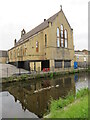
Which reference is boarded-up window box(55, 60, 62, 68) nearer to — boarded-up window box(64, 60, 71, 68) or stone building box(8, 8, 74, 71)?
stone building box(8, 8, 74, 71)

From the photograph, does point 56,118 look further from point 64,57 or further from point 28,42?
point 64,57

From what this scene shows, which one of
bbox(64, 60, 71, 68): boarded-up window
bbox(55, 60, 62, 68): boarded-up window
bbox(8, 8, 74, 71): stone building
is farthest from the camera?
bbox(64, 60, 71, 68): boarded-up window

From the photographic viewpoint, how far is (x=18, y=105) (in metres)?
8.77

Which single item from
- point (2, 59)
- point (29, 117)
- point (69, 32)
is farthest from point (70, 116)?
point (2, 59)

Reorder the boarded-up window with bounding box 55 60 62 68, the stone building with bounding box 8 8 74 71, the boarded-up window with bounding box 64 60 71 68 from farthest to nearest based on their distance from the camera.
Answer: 1. the boarded-up window with bounding box 64 60 71 68
2. the boarded-up window with bounding box 55 60 62 68
3. the stone building with bounding box 8 8 74 71

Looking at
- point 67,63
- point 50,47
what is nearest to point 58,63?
point 67,63

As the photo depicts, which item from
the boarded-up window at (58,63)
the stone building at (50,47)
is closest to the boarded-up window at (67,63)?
the stone building at (50,47)

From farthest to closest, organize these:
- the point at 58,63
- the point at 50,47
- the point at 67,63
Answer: the point at 67,63, the point at 58,63, the point at 50,47

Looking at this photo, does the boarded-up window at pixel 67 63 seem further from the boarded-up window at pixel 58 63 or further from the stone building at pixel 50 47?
the boarded-up window at pixel 58 63

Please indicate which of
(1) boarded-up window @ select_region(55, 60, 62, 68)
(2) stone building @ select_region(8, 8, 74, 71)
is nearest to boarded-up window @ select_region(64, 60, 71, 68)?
(2) stone building @ select_region(8, 8, 74, 71)

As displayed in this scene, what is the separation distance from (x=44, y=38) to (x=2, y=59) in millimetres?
37198

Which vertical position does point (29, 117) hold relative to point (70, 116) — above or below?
below

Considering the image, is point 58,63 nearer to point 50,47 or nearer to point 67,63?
point 67,63

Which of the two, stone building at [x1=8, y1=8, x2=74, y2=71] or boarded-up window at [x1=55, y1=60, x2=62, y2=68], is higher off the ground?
stone building at [x1=8, y1=8, x2=74, y2=71]
